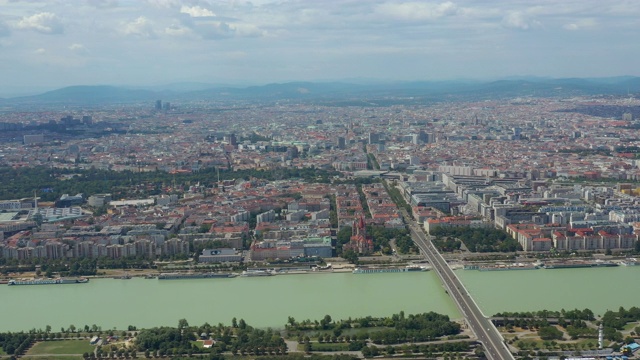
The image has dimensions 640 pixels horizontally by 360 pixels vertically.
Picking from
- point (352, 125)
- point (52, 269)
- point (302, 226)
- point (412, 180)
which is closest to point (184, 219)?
point (302, 226)

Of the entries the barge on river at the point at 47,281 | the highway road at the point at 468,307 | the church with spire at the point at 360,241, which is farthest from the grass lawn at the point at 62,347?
the church with spire at the point at 360,241

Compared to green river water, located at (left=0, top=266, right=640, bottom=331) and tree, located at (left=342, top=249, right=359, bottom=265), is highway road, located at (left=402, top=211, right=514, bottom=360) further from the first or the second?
tree, located at (left=342, top=249, right=359, bottom=265)

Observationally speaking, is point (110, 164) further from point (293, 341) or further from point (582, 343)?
point (582, 343)

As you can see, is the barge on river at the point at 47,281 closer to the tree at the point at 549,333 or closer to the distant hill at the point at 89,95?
the tree at the point at 549,333

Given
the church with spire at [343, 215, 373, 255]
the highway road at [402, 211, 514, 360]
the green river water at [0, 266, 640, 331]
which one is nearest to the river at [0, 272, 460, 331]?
the green river water at [0, 266, 640, 331]

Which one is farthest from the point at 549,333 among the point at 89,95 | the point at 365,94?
the point at 89,95

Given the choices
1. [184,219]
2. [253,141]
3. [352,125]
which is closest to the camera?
[184,219]
